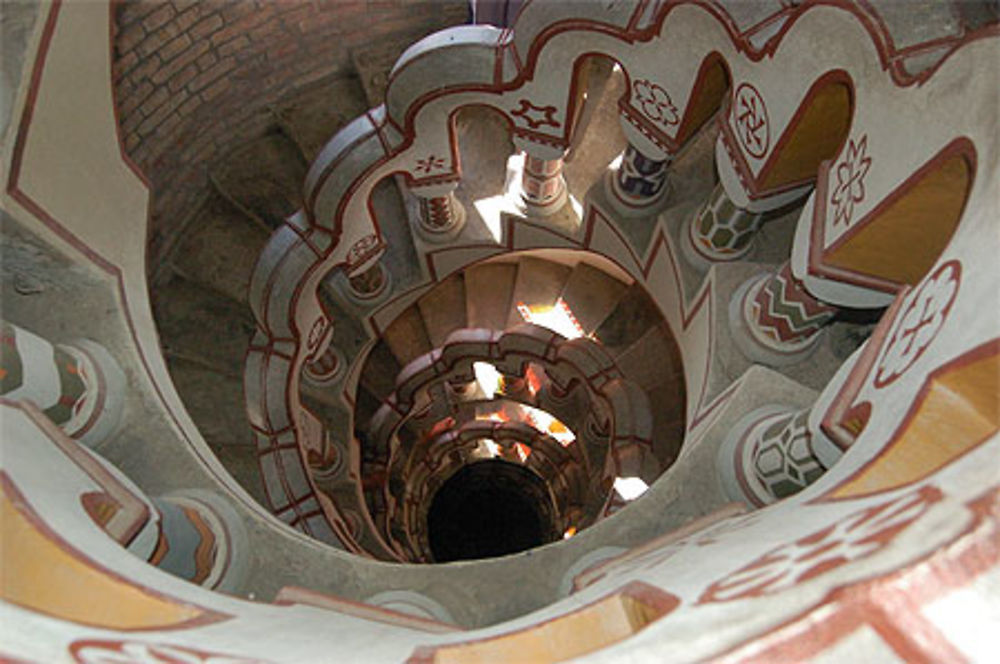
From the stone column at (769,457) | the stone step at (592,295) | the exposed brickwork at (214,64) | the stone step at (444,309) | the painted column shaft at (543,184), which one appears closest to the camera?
the stone column at (769,457)

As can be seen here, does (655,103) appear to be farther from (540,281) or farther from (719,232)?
(540,281)

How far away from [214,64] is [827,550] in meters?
5.64

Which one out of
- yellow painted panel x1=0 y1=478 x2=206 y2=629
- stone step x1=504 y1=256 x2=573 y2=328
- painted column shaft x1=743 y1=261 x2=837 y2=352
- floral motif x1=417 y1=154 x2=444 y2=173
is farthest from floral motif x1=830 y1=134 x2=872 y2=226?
stone step x1=504 y1=256 x2=573 y2=328

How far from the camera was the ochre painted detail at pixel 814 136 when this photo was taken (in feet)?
9.52

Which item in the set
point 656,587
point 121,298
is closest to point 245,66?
point 121,298

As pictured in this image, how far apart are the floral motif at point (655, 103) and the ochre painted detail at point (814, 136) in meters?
0.76

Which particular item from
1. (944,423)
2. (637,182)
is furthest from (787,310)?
(944,423)

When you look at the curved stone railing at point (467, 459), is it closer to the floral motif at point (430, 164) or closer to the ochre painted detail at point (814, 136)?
the floral motif at point (430, 164)

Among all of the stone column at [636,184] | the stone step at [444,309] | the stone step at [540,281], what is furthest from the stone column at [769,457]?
the stone step at [444,309]

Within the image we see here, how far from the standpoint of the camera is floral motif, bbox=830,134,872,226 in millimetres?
2656

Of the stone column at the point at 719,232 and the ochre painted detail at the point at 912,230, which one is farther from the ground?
the stone column at the point at 719,232

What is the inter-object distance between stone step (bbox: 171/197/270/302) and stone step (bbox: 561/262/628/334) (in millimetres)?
3642

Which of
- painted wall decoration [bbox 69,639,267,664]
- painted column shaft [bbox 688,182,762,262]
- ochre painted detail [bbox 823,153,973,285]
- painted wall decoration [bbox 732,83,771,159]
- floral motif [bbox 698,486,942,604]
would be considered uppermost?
painted column shaft [bbox 688,182,762,262]

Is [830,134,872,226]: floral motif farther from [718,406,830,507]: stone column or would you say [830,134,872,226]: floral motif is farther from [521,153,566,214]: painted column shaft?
[521,153,566,214]: painted column shaft
